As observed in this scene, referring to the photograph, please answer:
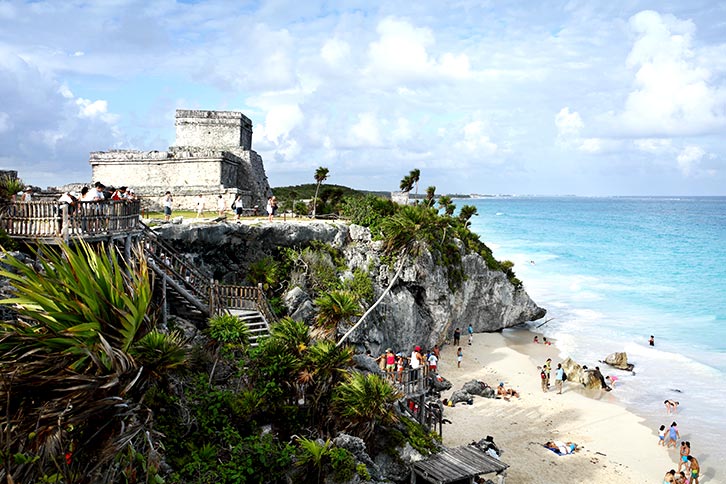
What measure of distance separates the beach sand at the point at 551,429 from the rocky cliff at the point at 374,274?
8.70 ft

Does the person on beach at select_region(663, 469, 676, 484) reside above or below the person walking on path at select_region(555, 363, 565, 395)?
below

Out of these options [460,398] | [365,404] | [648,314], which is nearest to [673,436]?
[460,398]

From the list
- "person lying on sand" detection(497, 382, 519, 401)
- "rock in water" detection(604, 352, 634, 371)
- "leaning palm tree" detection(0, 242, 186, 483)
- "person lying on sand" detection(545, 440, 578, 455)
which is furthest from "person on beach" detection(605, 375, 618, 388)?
"leaning palm tree" detection(0, 242, 186, 483)

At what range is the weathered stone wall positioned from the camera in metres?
30.0

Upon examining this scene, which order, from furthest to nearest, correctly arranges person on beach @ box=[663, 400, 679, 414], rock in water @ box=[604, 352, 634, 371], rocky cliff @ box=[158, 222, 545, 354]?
1. rock in water @ box=[604, 352, 634, 371]
2. person on beach @ box=[663, 400, 679, 414]
3. rocky cliff @ box=[158, 222, 545, 354]

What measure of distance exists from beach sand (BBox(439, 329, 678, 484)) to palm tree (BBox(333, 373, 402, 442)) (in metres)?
5.59

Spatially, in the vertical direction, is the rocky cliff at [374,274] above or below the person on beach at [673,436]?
above

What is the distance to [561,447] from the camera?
56.3 ft

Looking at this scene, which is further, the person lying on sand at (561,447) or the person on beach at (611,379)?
the person on beach at (611,379)

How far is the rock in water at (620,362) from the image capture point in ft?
82.1

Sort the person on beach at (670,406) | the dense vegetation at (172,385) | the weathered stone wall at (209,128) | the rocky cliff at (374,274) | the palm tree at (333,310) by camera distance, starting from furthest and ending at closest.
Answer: the weathered stone wall at (209,128)
the person on beach at (670,406)
the rocky cliff at (374,274)
the palm tree at (333,310)
the dense vegetation at (172,385)

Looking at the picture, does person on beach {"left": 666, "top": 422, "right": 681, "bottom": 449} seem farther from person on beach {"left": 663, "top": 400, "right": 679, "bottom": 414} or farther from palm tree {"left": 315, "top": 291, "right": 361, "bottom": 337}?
palm tree {"left": 315, "top": 291, "right": 361, "bottom": 337}

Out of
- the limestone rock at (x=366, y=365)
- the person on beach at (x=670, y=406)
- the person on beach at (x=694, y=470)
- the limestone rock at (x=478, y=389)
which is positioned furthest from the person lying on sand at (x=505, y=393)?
the limestone rock at (x=366, y=365)

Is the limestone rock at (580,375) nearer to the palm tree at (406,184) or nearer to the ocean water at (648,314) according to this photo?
the ocean water at (648,314)
